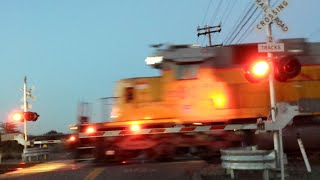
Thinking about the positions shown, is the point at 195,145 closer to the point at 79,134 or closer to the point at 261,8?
the point at 79,134

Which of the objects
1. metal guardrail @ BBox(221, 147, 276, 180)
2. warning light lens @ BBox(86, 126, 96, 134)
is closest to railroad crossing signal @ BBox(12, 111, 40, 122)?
warning light lens @ BBox(86, 126, 96, 134)

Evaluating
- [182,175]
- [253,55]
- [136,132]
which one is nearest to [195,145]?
[136,132]

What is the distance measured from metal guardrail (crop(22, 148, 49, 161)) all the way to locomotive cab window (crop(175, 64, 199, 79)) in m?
14.6

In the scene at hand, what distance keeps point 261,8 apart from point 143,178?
551 cm

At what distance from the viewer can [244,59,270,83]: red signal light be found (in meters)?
13.1

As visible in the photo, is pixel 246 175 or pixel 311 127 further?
pixel 311 127

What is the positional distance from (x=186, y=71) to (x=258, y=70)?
736cm

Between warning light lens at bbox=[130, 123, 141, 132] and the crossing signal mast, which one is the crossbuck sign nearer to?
warning light lens at bbox=[130, 123, 141, 132]

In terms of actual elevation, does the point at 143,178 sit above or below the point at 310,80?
below

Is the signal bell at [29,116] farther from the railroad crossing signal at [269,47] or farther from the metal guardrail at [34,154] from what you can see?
the railroad crossing signal at [269,47]

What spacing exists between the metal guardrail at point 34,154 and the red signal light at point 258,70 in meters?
21.2

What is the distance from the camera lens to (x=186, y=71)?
20281 millimetres

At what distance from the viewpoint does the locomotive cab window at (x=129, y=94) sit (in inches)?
839

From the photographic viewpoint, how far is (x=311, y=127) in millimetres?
19703
